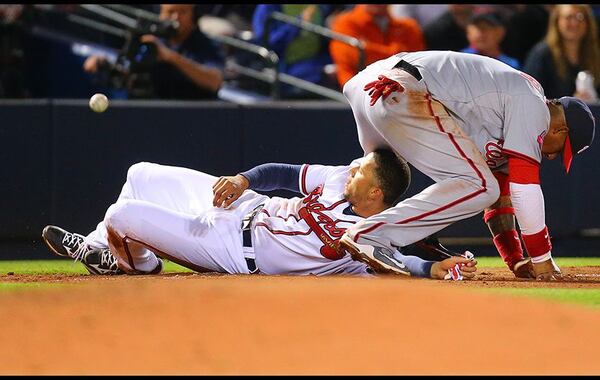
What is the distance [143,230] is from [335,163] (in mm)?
3851

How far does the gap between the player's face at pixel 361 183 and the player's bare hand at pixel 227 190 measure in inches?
24.0

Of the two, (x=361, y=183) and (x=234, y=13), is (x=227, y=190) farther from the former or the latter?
(x=234, y=13)

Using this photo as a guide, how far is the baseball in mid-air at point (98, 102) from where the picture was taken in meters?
9.98

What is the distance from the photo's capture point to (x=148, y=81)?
1100 cm

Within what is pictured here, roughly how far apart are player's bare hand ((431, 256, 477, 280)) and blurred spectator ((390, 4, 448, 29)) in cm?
592

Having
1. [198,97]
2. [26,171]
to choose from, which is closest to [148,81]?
[198,97]

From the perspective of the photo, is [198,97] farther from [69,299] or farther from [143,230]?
[69,299]

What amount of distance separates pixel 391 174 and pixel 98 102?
383 cm

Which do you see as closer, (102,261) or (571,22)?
(102,261)

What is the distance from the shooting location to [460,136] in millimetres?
6785

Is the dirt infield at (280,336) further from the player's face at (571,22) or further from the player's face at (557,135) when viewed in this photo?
the player's face at (571,22)

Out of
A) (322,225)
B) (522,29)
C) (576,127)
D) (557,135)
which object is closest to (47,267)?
(322,225)

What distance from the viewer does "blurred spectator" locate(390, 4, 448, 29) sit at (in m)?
12.4

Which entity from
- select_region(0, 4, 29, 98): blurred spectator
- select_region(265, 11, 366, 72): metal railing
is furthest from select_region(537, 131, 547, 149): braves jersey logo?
select_region(0, 4, 29, 98): blurred spectator
